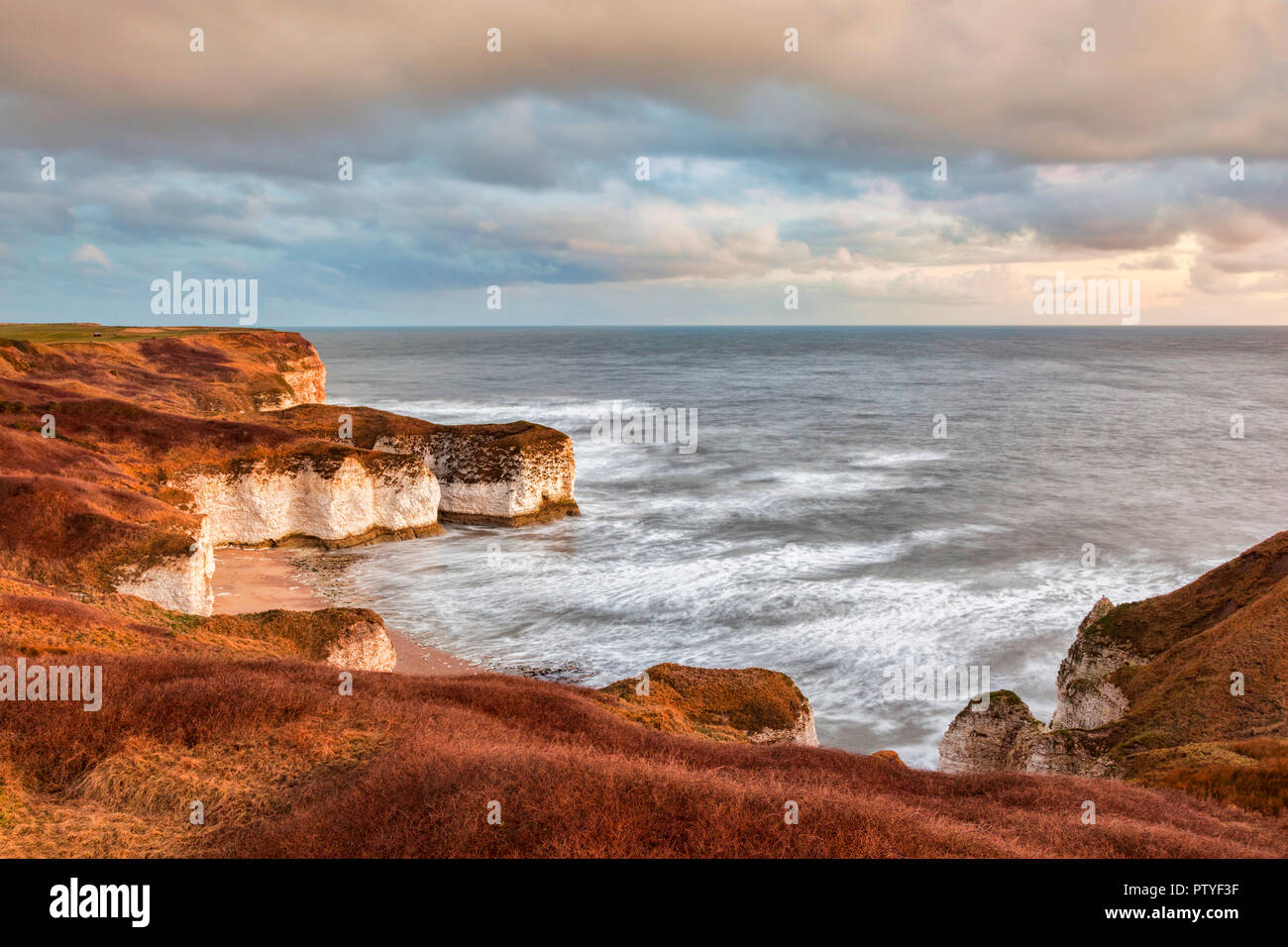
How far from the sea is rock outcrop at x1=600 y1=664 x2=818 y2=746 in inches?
193

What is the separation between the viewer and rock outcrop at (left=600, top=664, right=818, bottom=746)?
63.8 ft

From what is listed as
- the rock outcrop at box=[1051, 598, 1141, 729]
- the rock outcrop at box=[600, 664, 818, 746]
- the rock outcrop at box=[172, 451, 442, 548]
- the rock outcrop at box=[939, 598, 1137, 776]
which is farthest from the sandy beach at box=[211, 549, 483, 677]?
the rock outcrop at box=[1051, 598, 1141, 729]

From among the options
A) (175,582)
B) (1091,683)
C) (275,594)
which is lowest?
(1091,683)

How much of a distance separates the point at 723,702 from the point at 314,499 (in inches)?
1196

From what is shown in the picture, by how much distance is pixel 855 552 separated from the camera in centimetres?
4372

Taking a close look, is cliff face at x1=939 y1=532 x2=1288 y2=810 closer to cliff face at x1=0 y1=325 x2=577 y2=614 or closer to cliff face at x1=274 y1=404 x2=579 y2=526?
cliff face at x1=0 y1=325 x2=577 y2=614

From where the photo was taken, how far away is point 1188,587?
24.0 meters

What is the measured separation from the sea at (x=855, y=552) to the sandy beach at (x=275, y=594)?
124 centimetres

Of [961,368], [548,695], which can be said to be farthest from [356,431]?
[961,368]

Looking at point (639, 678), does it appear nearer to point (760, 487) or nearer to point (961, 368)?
point (760, 487)

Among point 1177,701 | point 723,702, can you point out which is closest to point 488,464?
point 723,702

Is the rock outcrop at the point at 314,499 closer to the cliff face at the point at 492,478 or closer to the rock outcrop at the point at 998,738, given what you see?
the cliff face at the point at 492,478

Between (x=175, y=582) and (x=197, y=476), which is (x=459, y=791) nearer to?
(x=175, y=582)

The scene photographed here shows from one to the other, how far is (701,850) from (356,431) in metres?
50.3
